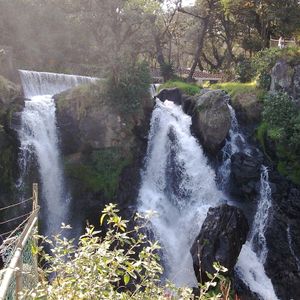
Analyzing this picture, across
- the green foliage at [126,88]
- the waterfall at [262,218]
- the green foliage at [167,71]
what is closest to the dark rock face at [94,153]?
the green foliage at [126,88]

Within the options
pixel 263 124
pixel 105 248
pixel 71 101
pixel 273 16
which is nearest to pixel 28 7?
pixel 71 101

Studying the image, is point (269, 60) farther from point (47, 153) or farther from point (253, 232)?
point (47, 153)

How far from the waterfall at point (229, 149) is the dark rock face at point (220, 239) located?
7.24 ft

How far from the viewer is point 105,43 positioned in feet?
96.0

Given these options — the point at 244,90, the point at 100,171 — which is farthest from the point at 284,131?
the point at 100,171

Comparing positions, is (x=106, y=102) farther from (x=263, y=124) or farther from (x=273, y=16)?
(x=273, y=16)

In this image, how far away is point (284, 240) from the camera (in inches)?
571

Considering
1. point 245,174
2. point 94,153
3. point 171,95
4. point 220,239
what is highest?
point 171,95

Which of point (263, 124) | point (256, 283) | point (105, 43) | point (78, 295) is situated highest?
point (105, 43)

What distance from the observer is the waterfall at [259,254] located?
1320cm

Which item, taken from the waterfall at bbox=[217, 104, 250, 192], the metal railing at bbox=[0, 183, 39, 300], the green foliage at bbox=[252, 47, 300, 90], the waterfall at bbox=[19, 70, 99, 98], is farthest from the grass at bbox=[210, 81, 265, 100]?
the metal railing at bbox=[0, 183, 39, 300]

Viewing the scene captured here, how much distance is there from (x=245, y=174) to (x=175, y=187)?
2.79m

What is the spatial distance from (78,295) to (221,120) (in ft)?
46.5

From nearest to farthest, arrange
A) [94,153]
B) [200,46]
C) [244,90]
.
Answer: [94,153] → [244,90] → [200,46]
